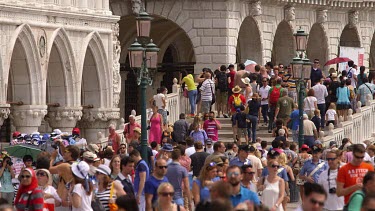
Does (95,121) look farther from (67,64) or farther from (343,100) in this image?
(343,100)

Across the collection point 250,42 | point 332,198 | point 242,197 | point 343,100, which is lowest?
point 332,198

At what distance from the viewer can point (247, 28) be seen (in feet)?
203

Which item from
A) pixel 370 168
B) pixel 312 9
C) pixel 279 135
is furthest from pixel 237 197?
pixel 312 9

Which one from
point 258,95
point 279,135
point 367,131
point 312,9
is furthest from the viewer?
point 312,9

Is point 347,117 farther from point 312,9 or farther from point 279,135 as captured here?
point 312,9

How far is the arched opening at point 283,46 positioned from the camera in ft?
214

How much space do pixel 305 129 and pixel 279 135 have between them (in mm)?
2764

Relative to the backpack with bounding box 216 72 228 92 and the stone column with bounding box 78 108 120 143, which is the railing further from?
the stone column with bounding box 78 108 120 143

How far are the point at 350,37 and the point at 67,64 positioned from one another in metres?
23.0

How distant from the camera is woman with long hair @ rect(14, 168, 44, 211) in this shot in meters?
21.9

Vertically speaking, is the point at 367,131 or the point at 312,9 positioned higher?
the point at 312,9

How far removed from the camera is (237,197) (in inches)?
830

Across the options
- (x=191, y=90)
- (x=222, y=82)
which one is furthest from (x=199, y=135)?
(x=222, y=82)

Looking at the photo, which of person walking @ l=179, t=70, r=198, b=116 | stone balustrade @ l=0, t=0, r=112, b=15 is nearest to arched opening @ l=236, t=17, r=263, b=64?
stone balustrade @ l=0, t=0, r=112, b=15
